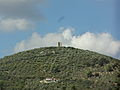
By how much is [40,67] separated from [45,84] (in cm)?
2327

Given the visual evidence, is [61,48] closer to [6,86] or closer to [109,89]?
[6,86]

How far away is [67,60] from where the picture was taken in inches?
5960

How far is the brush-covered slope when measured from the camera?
118 meters

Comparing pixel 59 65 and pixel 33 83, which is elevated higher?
pixel 59 65

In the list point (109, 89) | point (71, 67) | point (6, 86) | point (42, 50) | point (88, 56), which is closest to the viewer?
point (109, 89)

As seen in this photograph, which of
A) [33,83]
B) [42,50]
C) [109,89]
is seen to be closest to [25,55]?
[42,50]

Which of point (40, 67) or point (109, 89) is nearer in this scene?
point (109, 89)

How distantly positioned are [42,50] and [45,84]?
48.9 meters

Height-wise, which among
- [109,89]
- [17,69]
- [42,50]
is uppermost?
[42,50]

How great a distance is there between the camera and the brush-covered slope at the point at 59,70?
118 meters

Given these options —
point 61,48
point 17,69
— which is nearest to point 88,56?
point 61,48

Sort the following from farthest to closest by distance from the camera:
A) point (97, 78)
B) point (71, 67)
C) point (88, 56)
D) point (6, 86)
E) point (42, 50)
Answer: point (42, 50) < point (88, 56) < point (71, 67) < point (97, 78) < point (6, 86)

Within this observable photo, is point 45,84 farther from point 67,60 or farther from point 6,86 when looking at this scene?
point 67,60

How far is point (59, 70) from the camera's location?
143625 mm
